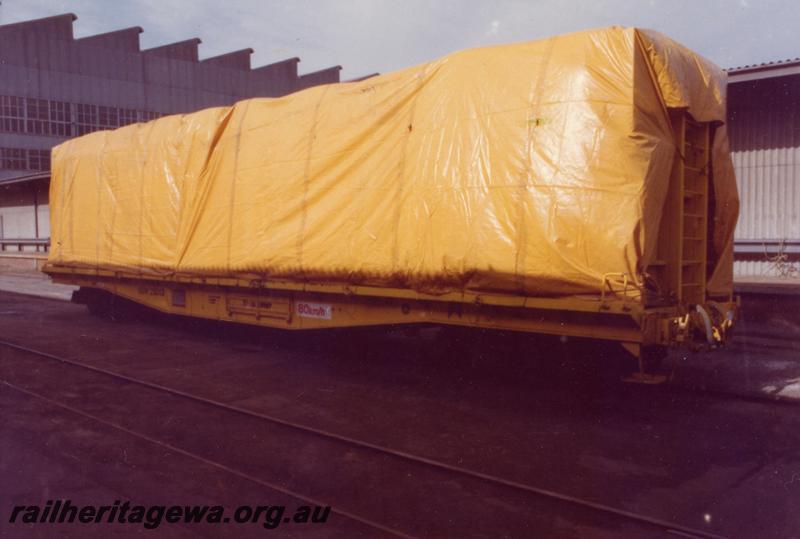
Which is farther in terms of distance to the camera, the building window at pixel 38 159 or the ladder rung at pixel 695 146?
the building window at pixel 38 159

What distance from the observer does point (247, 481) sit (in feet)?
16.3

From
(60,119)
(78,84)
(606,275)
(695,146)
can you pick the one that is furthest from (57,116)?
(606,275)

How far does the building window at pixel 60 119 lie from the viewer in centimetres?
3826

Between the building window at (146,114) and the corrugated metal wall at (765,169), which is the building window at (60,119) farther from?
the corrugated metal wall at (765,169)

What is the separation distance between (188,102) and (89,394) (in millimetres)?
38670

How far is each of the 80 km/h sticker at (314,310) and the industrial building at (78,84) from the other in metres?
29.0

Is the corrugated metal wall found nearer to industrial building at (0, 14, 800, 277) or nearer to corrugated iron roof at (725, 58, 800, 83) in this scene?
corrugated iron roof at (725, 58, 800, 83)

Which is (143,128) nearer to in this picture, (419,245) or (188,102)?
(419,245)

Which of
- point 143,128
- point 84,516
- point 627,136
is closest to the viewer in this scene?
point 84,516

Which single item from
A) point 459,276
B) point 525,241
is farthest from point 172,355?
point 525,241

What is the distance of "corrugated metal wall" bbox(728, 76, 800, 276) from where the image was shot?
12.7 meters

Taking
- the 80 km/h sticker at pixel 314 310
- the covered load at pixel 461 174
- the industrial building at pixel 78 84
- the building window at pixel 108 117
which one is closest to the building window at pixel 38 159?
the industrial building at pixel 78 84

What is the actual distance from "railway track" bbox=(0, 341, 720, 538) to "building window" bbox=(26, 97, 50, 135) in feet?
114

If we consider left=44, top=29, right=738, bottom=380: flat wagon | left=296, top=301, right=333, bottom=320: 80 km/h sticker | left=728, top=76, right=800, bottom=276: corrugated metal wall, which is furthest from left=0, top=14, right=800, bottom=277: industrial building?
left=728, top=76, right=800, bottom=276: corrugated metal wall
